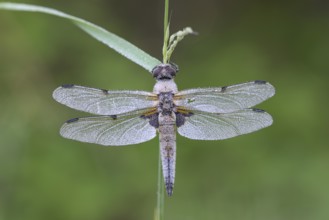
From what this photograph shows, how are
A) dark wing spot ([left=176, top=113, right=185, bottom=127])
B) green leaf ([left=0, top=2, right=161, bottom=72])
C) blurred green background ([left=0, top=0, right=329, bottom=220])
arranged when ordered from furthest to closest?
blurred green background ([left=0, top=0, right=329, bottom=220]) → dark wing spot ([left=176, top=113, right=185, bottom=127]) → green leaf ([left=0, top=2, right=161, bottom=72])

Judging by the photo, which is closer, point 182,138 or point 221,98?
point 221,98

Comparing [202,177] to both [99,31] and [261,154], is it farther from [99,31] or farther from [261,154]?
[99,31]

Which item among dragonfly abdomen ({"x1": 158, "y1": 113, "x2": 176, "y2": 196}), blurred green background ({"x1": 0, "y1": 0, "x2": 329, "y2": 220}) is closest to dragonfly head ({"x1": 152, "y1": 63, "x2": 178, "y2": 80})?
dragonfly abdomen ({"x1": 158, "y1": 113, "x2": 176, "y2": 196})

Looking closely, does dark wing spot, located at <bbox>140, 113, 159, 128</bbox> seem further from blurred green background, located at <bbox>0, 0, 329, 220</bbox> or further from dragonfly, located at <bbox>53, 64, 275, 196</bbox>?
blurred green background, located at <bbox>0, 0, 329, 220</bbox>

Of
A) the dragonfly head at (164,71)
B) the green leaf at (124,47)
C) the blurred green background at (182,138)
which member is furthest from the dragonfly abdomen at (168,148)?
the blurred green background at (182,138)

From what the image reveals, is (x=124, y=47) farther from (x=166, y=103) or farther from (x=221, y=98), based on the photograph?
(x=221, y=98)

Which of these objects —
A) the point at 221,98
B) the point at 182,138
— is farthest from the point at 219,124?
the point at 182,138
